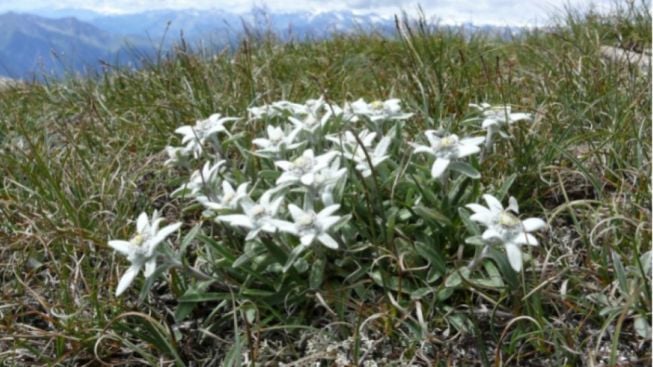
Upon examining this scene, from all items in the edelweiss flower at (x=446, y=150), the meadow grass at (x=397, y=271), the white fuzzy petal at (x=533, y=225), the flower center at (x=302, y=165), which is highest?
the edelweiss flower at (x=446, y=150)

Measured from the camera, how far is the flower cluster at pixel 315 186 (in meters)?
1.97

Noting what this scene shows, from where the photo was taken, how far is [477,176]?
6.95 feet

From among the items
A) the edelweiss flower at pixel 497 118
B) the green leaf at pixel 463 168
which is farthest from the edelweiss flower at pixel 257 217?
the edelweiss flower at pixel 497 118

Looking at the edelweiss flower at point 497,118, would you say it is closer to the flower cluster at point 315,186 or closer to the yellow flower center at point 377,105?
the flower cluster at point 315,186

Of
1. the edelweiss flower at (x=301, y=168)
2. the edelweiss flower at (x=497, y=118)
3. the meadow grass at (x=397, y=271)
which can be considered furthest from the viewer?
the edelweiss flower at (x=497, y=118)

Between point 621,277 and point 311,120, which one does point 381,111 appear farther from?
point 621,277

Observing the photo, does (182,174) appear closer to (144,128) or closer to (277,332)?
(144,128)

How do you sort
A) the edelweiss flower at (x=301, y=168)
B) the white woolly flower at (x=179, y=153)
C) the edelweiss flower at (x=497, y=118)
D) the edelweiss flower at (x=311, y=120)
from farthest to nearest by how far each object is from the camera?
the white woolly flower at (x=179, y=153) < the edelweiss flower at (x=311, y=120) < the edelweiss flower at (x=497, y=118) < the edelweiss flower at (x=301, y=168)

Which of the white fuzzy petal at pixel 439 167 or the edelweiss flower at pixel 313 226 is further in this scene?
the white fuzzy petal at pixel 439 167

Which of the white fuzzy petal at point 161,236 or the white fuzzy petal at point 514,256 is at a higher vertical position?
the white fuzzy petal at point 514,256

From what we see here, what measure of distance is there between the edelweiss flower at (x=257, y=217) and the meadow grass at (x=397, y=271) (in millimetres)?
235

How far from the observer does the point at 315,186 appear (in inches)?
83.9

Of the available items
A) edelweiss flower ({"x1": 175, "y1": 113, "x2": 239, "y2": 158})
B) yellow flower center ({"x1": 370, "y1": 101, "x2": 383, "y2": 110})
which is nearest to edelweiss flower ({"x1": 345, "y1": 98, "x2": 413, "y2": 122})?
yellow flower center ({"x1": 370, "y1": 101, "x2": 383, "y2": 110})

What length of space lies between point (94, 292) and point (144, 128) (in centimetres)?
162
